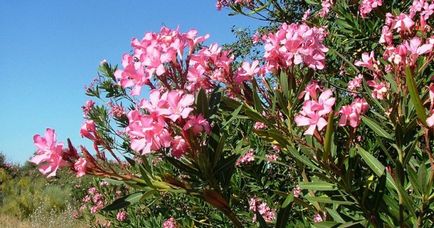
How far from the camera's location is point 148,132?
98 cm

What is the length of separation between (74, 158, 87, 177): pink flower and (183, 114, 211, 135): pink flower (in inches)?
10.0

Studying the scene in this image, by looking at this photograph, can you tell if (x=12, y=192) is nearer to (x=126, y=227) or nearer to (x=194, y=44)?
(x=126, y=227)

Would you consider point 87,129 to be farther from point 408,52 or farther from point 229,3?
point 229,3

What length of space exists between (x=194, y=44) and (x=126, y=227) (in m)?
3.32

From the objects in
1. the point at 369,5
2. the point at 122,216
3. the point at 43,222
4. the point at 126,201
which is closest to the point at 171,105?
the point at 126,201

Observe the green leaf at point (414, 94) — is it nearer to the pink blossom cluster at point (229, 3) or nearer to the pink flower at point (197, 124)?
the pink flower at point (197, 124)

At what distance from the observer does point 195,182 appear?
1.09 meters

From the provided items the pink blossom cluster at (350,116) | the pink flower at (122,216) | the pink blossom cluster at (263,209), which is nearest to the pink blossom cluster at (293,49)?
the pink blossom cluster at (350,116)

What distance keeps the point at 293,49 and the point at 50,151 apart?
0.65 metres

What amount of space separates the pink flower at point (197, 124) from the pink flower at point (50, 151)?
312mm

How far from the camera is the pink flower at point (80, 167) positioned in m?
1.04

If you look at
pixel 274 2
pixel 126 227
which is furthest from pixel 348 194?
pixel 126 227

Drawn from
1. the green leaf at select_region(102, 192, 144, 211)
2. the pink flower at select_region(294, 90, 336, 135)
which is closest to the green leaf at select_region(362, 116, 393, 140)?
the pink flower at select_region(294, 90, 336, 135)

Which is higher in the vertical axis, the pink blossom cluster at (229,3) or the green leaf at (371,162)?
the pink blossom cluster at (229,3)
